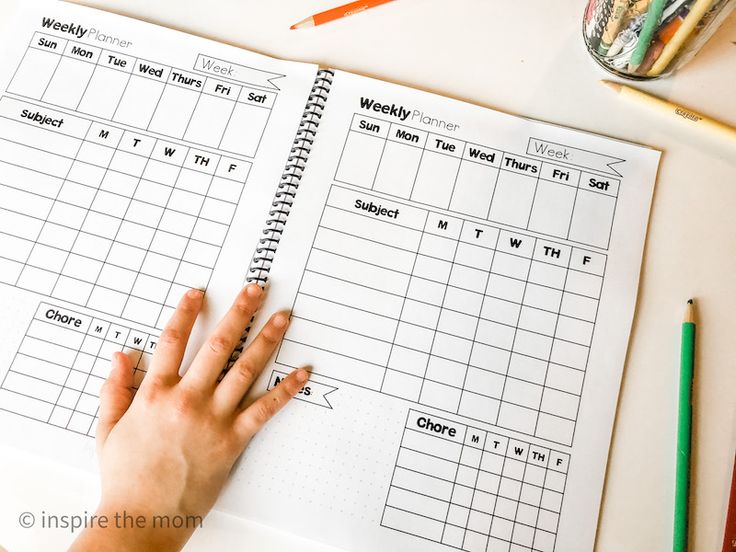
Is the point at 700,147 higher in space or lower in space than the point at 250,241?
higher

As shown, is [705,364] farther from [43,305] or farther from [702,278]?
[43,305]

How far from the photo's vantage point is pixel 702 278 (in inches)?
22.7

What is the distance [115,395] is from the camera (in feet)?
1.81

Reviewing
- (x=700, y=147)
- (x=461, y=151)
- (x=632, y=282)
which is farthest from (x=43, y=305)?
(x=700, y=147)

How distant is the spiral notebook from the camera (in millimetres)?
539

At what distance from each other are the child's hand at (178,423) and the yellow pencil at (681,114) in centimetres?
42

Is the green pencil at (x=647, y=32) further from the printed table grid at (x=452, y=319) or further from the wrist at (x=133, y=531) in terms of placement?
the wrist at (x=133, y=531)

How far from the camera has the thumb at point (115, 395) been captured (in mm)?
545

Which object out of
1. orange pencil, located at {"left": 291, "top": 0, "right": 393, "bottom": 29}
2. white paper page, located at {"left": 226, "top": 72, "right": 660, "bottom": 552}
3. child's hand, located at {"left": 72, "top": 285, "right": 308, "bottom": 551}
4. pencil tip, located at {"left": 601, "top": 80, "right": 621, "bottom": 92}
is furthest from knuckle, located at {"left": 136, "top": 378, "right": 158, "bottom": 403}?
pencil tip, located at {"left": 601, "top": 80, "right": 621, "bottom": 92}

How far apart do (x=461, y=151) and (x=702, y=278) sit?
10.5 inches

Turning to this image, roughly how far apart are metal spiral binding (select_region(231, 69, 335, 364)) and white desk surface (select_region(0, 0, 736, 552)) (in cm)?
5

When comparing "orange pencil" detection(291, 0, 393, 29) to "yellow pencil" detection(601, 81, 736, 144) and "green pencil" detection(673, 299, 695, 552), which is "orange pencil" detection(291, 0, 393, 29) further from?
"green pencil" detection(673, 299, 695, 552)
